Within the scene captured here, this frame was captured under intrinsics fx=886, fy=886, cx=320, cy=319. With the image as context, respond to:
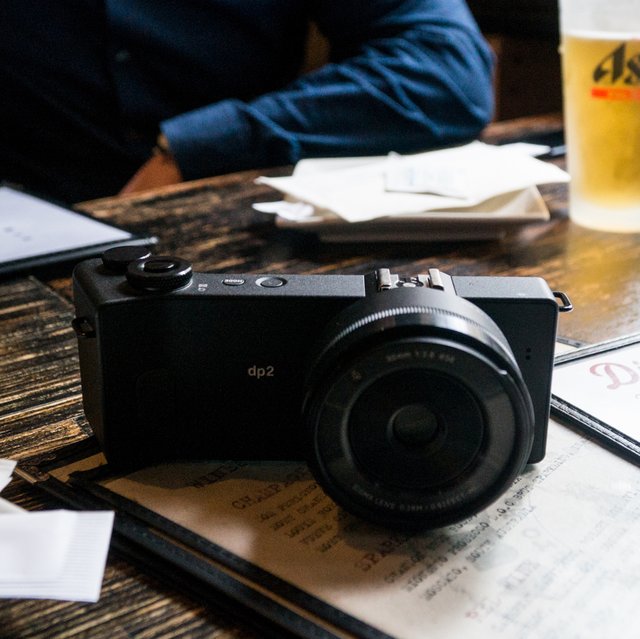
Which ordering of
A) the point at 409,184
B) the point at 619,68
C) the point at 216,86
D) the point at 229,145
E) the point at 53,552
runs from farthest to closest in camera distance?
the point at 216,86 < the point at 229,145 < the point at 409,184 < the point at 619,68 < the point at 53,552

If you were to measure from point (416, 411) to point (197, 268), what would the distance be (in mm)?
351

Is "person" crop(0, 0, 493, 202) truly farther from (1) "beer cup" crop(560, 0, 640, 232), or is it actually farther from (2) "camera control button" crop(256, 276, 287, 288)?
(2) "camera control button" crop(256, 276, 287, 288)

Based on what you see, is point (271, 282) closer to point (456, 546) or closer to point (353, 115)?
point (456, 546)

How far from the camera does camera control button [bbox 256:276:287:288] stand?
17.5 inches

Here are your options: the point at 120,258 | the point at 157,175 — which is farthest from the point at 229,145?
the point at 120,258

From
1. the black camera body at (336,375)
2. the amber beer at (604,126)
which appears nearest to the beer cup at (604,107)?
the amber beer at (604,126)

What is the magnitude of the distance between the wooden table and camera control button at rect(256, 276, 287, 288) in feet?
0.44

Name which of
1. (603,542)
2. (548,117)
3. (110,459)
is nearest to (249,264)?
(110,459)

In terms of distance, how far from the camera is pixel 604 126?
737 mm

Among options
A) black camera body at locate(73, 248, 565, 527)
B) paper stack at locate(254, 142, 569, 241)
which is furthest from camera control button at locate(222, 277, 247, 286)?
paper stack at locate(254, 142, 569, 241)

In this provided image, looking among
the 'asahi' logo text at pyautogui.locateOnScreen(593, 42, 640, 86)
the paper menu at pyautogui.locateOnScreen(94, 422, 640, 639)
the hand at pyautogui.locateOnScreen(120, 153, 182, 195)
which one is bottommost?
the hand at pyautogui.locateOnScreen(120, 153, 182, 195)

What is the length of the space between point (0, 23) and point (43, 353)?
801 millimetres

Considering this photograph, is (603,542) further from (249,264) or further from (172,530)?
(249,264)

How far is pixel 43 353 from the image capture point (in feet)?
1.90
